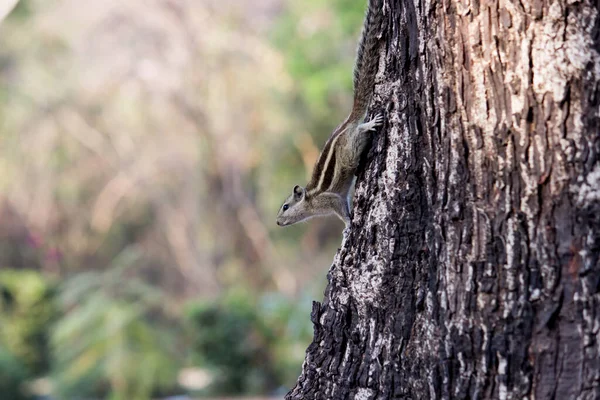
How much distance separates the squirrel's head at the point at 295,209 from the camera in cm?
290

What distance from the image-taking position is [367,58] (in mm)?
2133

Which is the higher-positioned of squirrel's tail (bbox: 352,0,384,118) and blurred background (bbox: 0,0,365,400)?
Answer: blurred background (bbox: 0,0,365,400)

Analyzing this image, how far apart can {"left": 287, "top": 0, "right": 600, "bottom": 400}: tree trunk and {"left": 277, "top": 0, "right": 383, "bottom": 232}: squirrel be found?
0.14m

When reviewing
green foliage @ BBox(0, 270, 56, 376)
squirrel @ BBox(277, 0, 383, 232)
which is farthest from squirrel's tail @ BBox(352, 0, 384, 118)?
green foliage @ BBox(0, 270, 56, 376)

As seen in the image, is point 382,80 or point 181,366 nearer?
point 382,80

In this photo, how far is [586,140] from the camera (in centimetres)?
152

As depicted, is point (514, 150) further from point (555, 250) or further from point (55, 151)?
point (55, 151)

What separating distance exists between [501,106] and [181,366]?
6367mm

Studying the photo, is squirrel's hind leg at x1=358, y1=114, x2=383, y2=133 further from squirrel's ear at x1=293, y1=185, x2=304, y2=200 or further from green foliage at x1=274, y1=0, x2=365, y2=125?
green foliage at x1=274, y1=0, x2=365, y2=125

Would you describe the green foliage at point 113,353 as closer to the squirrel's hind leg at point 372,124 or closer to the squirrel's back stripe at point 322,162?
the squirrel's back stripe at point 322,162

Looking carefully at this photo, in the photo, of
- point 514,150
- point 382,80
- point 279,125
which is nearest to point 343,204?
point 382,80

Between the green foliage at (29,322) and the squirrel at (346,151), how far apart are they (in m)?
6.05

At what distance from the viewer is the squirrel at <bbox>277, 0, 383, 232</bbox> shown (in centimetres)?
212

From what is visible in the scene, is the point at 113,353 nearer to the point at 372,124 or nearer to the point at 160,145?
the point at 372,124
